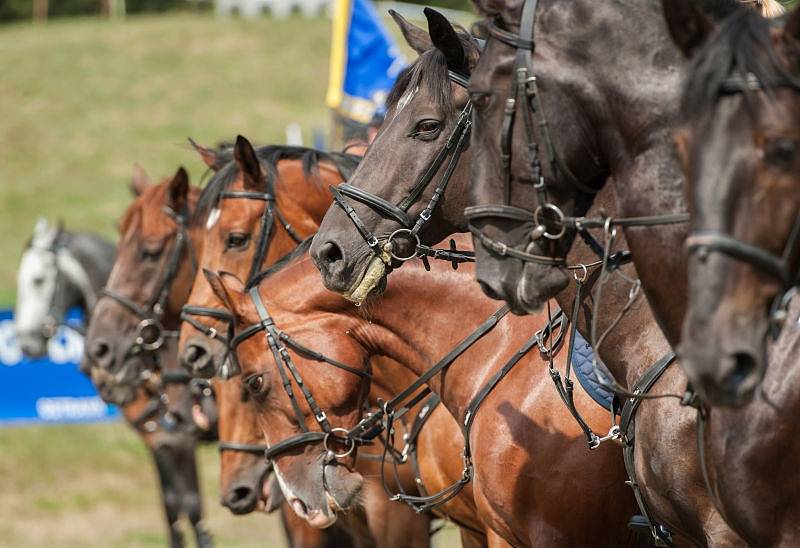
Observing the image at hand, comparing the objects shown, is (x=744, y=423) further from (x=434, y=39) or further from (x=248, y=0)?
(x=248, y=0)

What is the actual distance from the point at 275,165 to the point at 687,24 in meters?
3.76

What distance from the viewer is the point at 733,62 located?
275cm

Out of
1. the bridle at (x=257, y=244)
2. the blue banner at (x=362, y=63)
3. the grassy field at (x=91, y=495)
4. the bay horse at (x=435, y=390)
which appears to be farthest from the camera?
the grassy field at (x=91, y=495)

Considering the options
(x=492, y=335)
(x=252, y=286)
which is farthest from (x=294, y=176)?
(x=492, y=335)

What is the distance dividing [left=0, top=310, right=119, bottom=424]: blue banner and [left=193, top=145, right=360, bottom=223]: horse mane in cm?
659

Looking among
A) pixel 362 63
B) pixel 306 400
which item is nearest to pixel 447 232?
pixel 306 400

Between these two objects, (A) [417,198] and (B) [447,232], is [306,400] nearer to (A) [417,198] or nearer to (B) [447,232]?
(B) [447,232]

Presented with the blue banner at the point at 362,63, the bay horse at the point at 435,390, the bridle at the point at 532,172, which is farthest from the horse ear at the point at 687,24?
the blue banner at the point at 362,63

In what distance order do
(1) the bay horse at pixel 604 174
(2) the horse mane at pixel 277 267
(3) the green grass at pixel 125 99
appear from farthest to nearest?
(3) the green grass at pixel 125 99
(2) the horse mane at pixel 277 267
(1) the bay horse at pixel 604 174

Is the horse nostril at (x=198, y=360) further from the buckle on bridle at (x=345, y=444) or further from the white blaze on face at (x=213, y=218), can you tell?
the buckle on bridle at (x=345, y=444)

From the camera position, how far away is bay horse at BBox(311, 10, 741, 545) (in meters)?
3.73

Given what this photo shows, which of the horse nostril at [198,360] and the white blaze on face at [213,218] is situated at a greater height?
the white blaze on face at [213,218]

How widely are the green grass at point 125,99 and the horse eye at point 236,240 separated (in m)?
18.2

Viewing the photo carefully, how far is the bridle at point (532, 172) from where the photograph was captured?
3.39 metres
